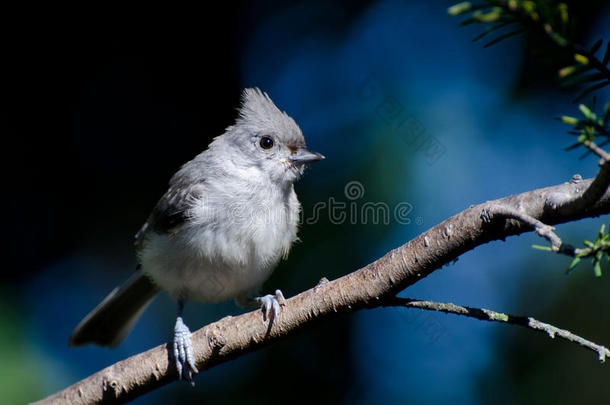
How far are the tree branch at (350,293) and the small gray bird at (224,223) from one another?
34 centimetres

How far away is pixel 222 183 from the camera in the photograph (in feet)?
11.6

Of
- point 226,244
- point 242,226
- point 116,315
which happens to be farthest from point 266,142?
point 116,315

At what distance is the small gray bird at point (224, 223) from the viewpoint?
332 centimetres

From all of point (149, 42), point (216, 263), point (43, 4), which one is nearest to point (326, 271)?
point (216, 263)

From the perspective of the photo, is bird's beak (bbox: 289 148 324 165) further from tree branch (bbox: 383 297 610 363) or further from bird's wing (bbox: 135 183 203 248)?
tree branch (bbox: 383 297 610 363)

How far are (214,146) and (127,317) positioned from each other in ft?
5.04

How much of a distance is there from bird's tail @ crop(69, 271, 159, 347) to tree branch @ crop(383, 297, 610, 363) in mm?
2674

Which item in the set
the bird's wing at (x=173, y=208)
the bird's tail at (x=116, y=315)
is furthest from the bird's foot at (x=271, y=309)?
the bird's tail at (x=116, y=315)

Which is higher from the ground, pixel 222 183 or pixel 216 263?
pixel 222 183

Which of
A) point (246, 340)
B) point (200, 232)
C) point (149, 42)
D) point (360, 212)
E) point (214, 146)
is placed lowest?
point (246, 340)

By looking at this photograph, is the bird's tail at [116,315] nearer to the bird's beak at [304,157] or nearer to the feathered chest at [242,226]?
the feathered chest at [242,226]

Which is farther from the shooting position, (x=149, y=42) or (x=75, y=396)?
(x=149, y=42)

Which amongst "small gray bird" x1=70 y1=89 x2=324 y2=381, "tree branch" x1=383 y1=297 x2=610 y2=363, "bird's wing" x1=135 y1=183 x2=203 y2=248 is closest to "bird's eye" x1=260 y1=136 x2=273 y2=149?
"small gray bird" x1=70 y1=89 x2=324 y2=381

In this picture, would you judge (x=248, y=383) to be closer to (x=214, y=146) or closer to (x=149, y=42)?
(x=214, y=146)
